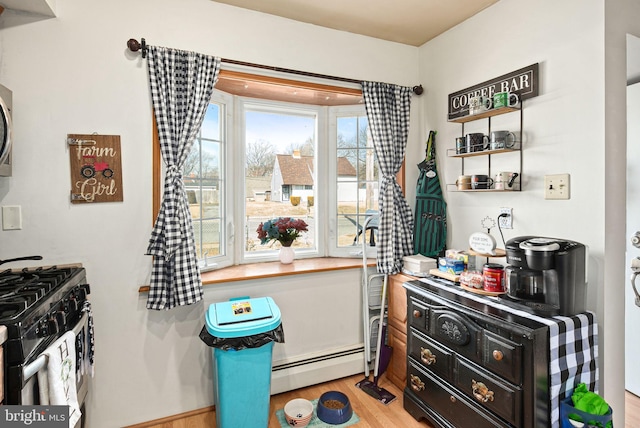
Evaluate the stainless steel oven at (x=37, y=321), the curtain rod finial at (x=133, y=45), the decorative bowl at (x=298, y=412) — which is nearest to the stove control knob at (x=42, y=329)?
the stainless steel oven at (x=37, y=321)

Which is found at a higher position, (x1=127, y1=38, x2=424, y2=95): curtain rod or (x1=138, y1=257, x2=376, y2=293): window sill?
(x1=127, y1=38, x2=424, y2=95): curtain rod

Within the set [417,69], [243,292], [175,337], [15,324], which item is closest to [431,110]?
[417,69]

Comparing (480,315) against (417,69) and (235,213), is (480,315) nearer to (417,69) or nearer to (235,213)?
(235,213)

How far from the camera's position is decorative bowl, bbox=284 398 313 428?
203cm

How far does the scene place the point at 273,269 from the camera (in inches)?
96.8

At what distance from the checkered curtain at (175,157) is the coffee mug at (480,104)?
166cm

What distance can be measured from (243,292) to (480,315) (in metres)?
1.44

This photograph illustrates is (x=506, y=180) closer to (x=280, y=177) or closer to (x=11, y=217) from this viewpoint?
(x=280, y=177)

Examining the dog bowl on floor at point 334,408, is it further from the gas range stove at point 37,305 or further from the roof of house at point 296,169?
the roof of house at point 296,169

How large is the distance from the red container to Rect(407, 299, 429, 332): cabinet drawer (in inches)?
14.6

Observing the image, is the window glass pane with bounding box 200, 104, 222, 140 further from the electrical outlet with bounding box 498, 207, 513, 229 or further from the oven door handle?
the electrical outlet with bounding box 498, 207, 513, 229

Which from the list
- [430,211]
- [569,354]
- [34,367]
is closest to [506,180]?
[430,211]

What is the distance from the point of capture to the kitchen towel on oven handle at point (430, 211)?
262cm

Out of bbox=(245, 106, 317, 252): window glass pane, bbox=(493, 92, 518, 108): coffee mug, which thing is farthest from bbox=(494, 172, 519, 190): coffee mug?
bbox=(245, 106, 317, 252): window glass pane
